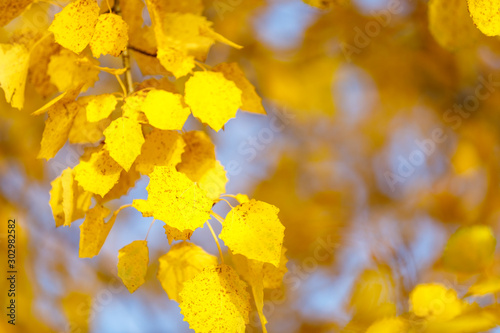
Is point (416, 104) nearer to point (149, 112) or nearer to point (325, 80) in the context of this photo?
point (325, 80)

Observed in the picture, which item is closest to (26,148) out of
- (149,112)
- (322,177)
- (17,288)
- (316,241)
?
(17,288)

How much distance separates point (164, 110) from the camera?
52 centimetres

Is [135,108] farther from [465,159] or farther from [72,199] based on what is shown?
[465,159]

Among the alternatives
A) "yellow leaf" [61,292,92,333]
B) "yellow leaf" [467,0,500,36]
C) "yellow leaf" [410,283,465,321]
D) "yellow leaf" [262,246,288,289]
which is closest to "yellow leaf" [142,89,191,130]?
"yellow leaf" [262,246,288,289]

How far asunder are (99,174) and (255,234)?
0.19m

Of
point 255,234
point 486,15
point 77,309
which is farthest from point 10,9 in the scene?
point 77,309

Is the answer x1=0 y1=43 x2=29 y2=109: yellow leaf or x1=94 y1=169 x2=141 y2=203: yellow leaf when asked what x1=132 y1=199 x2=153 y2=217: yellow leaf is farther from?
x1=0 y1=43 x2=29 y2=109: yellow leaf

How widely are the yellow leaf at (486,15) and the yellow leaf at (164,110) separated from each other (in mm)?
333

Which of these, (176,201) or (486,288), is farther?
(486,288)

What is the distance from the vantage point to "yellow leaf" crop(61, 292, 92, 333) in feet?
6.18

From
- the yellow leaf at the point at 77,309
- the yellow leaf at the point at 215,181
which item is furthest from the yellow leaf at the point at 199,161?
the yellow leaf at the point at 77,309

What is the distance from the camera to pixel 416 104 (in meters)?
2.07

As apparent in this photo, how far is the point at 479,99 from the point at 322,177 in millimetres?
935

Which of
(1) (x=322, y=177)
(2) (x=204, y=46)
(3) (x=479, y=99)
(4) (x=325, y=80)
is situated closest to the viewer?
(2) (x=204, y=46)
